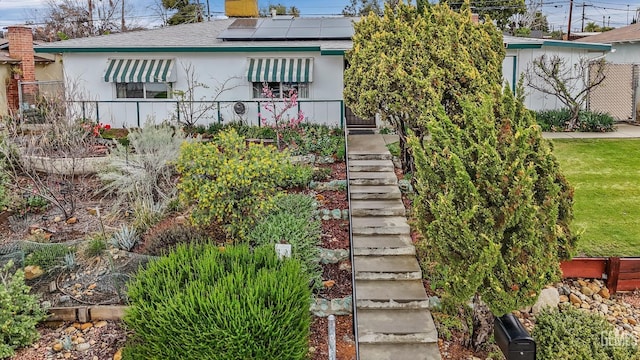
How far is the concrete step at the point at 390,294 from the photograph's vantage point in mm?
6754

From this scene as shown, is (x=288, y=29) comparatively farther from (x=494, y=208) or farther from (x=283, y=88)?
(x=494, y=208)

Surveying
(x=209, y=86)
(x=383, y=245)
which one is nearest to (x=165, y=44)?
(x=209, y=86)

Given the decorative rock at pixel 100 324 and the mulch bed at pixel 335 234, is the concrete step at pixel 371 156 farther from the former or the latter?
the decorative rock at pixel 100 324

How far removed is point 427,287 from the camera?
7.18m

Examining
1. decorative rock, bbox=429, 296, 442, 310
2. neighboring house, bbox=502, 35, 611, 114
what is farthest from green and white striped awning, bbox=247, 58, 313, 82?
decorative rock, bbox=429, 296, 442, 310

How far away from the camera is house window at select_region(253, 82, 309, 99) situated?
1557 cm

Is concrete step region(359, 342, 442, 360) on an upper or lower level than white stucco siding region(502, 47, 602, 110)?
lower

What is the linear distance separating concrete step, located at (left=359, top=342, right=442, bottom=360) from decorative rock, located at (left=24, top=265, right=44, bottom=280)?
15.6ft

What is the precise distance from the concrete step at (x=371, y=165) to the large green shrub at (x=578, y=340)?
16.9ft

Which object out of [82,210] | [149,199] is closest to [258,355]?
[149,199]

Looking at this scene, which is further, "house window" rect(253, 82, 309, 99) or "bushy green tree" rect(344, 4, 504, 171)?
"house window" rect(253, 82, 309, 99)

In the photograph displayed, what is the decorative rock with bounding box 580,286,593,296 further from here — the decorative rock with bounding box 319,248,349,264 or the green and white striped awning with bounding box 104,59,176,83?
the green and white striped awning with bounding box 104,59,176,83

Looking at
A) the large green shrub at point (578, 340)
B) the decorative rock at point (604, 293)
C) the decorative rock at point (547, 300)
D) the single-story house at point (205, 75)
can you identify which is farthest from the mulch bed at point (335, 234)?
the single-story house at point (205, 75)

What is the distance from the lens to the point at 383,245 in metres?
7.95
